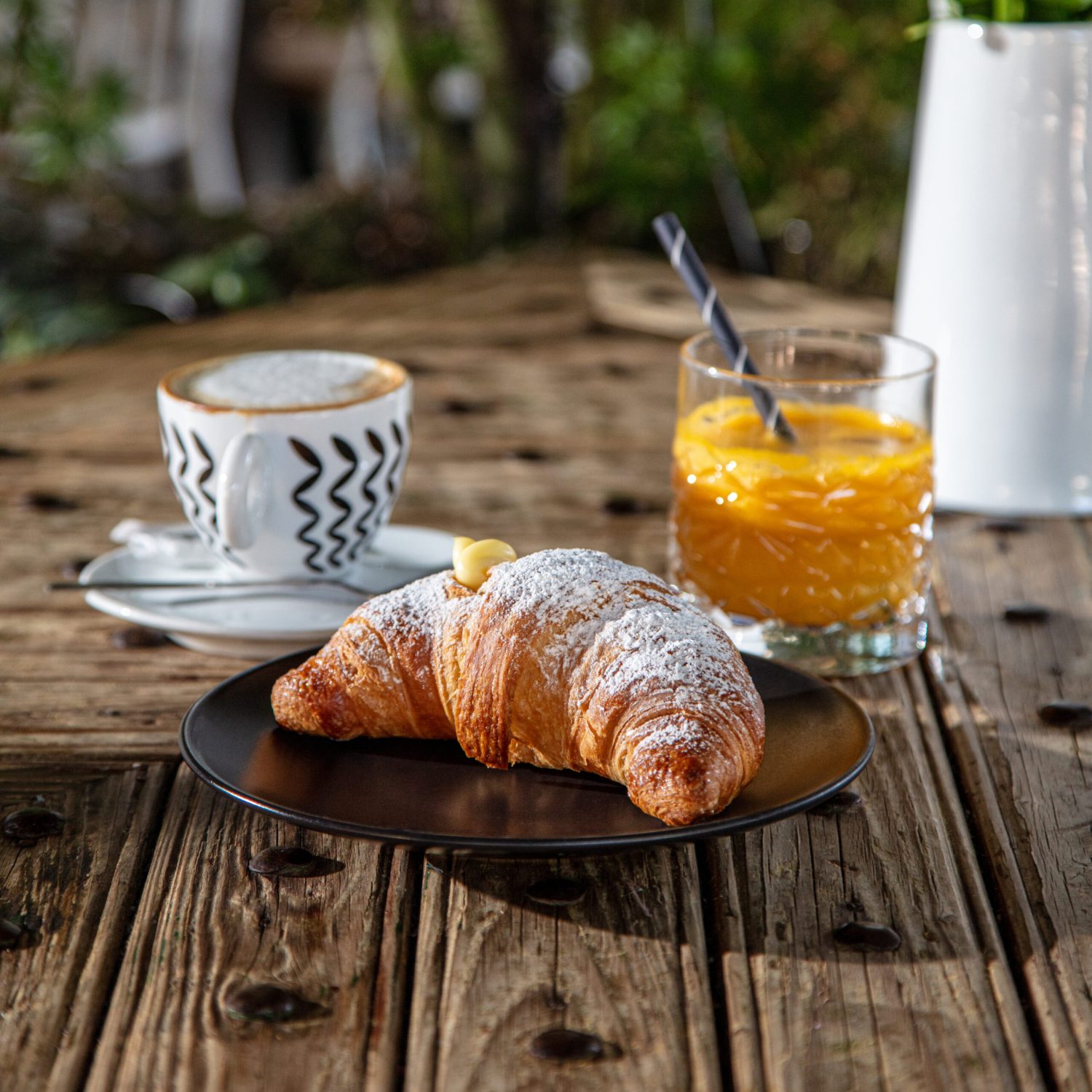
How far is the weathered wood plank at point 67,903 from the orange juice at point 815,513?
1.64ft

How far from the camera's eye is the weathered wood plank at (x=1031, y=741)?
27.8 inches

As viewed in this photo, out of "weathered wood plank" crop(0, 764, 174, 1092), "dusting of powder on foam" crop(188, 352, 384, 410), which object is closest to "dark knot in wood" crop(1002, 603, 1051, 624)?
"dusting of powder on foam" crop(188, 352, 384, 410)

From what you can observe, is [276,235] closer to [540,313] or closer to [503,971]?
[540,313]

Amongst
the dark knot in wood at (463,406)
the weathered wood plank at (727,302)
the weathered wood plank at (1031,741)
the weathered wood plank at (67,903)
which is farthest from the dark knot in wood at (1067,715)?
the weathered wood plank at (727,302)

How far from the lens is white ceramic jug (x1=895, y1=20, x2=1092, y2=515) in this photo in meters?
1.40

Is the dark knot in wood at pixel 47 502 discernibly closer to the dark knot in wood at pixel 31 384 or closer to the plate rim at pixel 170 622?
the plate rim at pixel 170 622

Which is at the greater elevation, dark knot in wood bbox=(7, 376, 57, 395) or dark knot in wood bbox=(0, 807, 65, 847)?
dark knot in wood bbox=(0, 807, 65, 847)

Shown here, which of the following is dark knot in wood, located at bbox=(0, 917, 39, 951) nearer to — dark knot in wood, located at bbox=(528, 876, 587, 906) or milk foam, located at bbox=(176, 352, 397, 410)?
dark knot in wood, located at bbox=(528, 876, 587, 906)

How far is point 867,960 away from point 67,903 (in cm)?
47

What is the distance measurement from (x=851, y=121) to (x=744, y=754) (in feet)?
10.6

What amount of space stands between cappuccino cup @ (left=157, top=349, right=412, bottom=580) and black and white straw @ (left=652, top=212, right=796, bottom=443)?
0.28 metres

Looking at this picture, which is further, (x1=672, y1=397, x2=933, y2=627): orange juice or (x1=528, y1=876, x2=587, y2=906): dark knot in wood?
(x1=672, y1=397, x2=933, y2=627): orange juice

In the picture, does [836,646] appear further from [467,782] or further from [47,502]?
[47,502]

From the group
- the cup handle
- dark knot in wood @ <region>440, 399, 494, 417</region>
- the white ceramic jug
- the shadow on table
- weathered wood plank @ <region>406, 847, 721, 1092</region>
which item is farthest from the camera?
dark knot in wood @ <region>440, 399, 494, 417</region>
